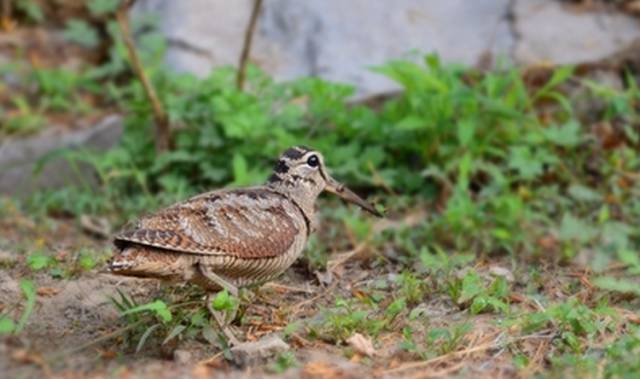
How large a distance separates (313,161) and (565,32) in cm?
440

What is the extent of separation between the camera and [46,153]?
9.80m

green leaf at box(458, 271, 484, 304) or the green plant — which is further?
green leaf at box(458, 271, 484, 304)

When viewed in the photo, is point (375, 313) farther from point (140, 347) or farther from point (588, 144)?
point (588, 144)

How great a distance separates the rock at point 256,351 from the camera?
215 inches

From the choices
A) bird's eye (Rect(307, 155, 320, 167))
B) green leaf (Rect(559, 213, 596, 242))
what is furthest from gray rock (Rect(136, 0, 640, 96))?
bird's eye (Rect(307, 155, 320, 167))

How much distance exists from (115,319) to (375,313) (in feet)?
4.16

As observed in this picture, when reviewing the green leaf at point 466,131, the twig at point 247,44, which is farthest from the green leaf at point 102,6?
the green leaf at point 466,131

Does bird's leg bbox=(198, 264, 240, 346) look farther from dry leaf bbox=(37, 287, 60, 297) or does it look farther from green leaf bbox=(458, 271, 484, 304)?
green leaf bbox=(458, 271, 484, 304)

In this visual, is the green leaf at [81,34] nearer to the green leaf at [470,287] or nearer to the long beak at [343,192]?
the long beak at [343,192]

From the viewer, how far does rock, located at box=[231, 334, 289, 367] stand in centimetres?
546

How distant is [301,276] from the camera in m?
7.16

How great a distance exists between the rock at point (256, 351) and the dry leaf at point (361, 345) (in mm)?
300

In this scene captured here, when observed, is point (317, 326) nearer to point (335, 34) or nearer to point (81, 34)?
point (335, 34)

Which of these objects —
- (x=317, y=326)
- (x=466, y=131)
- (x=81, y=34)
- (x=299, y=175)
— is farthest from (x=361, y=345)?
(x=81, y=34)
